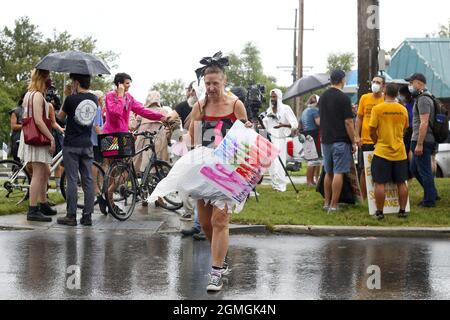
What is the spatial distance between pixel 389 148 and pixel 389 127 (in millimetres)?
279

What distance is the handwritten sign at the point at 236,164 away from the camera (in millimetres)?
6109

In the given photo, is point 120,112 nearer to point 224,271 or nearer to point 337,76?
point 337,76

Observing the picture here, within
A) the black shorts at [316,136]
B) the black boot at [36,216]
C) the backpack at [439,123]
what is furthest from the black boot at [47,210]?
the black shorts at [316,136]

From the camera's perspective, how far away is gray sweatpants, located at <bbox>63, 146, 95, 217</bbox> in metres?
9.67

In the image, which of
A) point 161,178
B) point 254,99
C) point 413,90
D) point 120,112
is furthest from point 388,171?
point 120,112

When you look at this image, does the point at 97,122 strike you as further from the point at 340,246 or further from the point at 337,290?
the point at 337,290

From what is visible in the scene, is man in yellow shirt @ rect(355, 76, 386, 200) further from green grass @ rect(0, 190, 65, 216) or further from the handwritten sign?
the handwritten sign

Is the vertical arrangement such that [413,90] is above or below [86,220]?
above

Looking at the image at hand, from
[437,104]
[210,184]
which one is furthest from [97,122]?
[210,184]

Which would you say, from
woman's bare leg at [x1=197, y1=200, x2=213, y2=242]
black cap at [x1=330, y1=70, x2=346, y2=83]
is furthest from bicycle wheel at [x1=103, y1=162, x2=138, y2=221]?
woman's bare leg at [x1=197, y1=200, x2=213, y2=242]

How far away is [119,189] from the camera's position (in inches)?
410

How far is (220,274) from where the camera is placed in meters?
6.20
